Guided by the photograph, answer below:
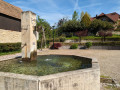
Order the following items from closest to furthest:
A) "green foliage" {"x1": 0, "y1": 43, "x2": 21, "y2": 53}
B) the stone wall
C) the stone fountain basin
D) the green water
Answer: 1. the stone fountain basin
2. the green water
3. "green foliage" {"x1": 0, "y1": 43, "x2": 21, "y2": 53}
4. the stone wall

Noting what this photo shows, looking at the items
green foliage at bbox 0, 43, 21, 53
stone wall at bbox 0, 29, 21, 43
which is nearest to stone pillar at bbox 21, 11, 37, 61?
green foliage at bbox 0, 43, 21, 53

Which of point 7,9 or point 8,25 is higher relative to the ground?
point 7,9

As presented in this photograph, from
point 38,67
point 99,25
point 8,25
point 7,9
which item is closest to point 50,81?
point 38,67

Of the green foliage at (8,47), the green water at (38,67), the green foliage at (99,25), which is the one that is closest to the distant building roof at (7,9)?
the green foliage at (8,47)

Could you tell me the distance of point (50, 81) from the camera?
208 centimetres

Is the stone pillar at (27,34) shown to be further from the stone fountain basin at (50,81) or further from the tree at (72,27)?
the tree at (72,27)

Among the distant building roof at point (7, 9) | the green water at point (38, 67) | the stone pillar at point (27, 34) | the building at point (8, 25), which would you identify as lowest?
the green water at point (38, 67)

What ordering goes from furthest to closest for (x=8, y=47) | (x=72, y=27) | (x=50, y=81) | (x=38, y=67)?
(x=72, y=27) → (x=8, y=47) → (x=38, y=67) → (x=50, y=81)

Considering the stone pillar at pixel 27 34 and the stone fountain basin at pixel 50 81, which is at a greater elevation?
the stone pillar at pixel 27 34

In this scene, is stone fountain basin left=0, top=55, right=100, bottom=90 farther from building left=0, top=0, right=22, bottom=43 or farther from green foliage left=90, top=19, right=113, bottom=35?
green foliage left=90, top=19, right=113, bottom=35

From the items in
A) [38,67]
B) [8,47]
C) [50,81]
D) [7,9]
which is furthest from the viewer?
[7,9]

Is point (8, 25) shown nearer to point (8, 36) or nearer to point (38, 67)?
point (8, 36)

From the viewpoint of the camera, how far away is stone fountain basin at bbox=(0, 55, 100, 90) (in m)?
2.03

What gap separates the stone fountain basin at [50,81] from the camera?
6.66 feet
